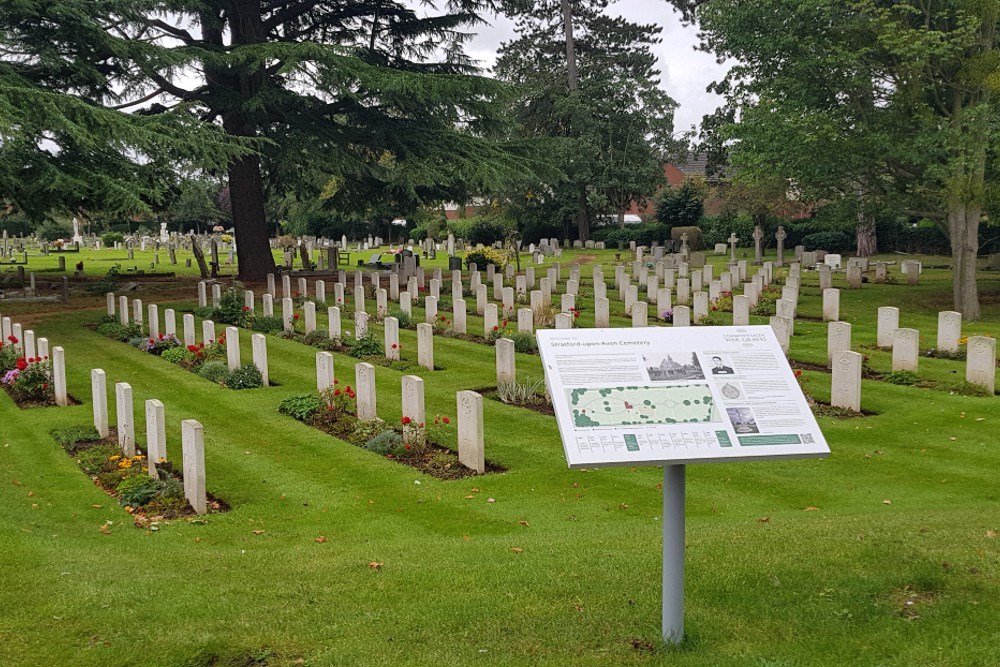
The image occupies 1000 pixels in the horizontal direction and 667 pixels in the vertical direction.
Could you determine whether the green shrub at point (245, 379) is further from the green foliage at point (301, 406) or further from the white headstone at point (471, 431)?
the white headstone at point (471, 431)

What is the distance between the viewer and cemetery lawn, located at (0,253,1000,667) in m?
5.45

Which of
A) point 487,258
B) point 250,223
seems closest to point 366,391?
point 250,223

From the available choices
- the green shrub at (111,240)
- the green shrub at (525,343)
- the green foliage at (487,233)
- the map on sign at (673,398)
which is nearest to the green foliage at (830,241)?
the green foliage at (487,233)

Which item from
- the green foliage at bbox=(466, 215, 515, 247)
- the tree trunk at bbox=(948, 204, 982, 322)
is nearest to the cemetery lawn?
the tree trunk at bbox=(948, 204, 982, 322)

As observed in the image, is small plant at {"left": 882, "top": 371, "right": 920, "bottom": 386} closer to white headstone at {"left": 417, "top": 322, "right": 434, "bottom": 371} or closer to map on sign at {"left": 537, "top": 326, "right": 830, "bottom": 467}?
white headstone at {"left": 417, "top": 322, "right": 434, "bottom": 371}

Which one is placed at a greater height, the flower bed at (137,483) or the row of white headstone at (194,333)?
the row of white headstone at (194,333)

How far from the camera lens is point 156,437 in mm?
9914

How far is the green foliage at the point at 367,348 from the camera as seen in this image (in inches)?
672

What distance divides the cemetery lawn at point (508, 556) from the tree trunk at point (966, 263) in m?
9.98

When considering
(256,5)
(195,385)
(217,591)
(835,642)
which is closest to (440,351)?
(195,385)

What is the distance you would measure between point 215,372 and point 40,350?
274 cm

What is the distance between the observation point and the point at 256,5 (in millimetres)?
29734

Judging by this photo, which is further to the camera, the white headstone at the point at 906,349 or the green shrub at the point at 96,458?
the white headstone at the point at 906,349

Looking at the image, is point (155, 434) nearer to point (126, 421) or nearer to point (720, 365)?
point (126, 421)
